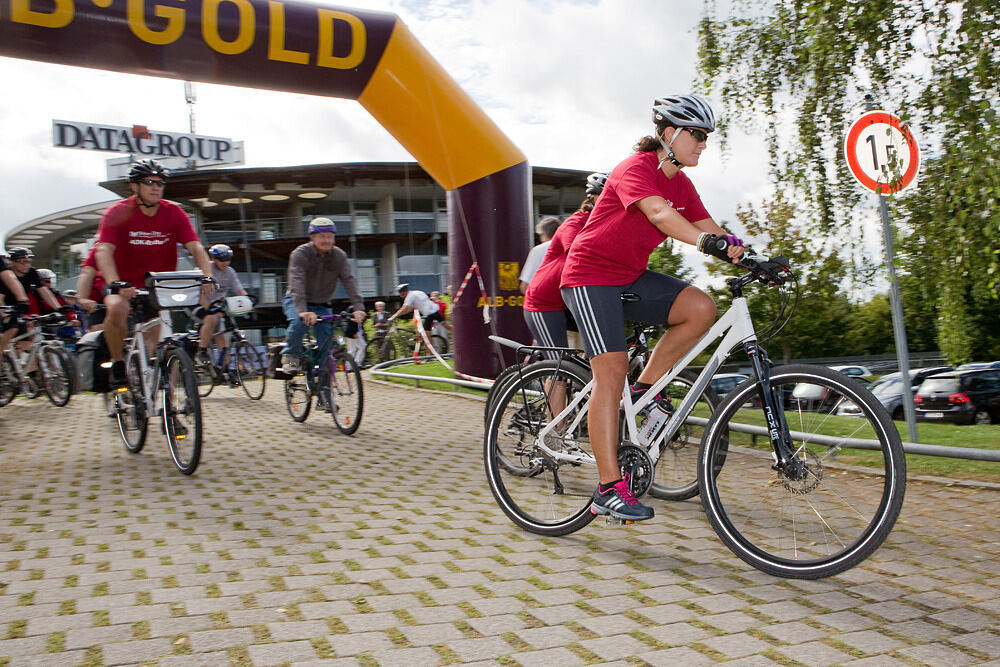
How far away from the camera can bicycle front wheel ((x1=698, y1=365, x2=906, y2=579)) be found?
3.24m

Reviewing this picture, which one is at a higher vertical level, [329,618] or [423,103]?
[423,103]

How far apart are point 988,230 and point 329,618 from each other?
14.5 feet

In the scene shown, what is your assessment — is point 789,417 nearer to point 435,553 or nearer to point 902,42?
point 435,553

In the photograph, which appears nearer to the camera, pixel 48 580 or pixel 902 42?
pixel 48 580

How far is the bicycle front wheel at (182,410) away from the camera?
5.74 metres

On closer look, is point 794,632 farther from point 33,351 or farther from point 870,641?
point 33,351

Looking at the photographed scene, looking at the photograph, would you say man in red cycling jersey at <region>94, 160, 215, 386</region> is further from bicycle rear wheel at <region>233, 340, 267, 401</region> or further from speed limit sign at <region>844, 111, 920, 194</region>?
speed limit sign at <region>844, 111, 920, 194</region>

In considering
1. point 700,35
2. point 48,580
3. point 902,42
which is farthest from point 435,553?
point 700,35

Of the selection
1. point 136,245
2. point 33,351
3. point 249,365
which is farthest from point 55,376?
point 136,245

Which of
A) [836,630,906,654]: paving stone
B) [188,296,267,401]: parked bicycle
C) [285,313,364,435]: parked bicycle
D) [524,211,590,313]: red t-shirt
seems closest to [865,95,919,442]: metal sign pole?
[524,211,590,313]: red t-shirt

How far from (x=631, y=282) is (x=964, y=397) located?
2004cm

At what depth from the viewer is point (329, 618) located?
3.08 m

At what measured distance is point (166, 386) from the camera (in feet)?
19.9

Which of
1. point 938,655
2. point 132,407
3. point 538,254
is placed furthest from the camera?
point 538,254
